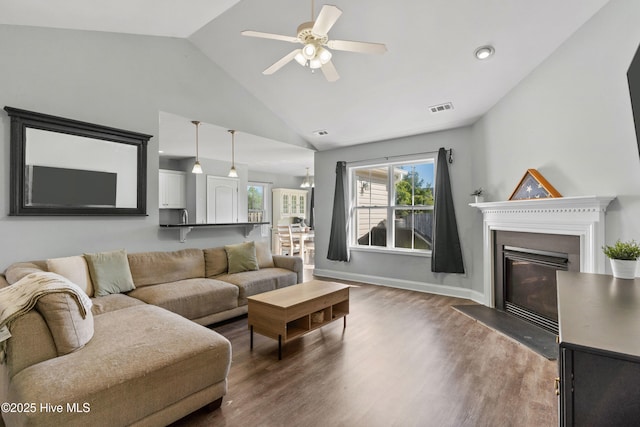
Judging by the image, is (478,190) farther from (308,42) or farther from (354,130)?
(308,42)

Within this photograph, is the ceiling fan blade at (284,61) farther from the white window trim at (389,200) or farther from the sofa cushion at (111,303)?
the white window trim at (389,200)

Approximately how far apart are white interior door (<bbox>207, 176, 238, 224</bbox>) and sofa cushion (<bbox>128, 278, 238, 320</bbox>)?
3.18 metres

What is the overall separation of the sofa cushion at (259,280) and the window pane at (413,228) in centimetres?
204

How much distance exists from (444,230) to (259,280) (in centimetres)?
278

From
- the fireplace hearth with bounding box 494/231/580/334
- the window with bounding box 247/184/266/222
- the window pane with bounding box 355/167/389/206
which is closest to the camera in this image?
the fireplace hearth with bounding box 494/231/580/334

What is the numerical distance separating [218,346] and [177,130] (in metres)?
3.50

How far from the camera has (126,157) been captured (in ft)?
11.1

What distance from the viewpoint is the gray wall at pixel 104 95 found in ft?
8.81

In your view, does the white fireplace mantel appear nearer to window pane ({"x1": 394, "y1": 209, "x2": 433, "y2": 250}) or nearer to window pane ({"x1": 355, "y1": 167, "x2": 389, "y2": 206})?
window pane ({"x1": 394, "y1": 209, "x2": 433, "y2": 250})

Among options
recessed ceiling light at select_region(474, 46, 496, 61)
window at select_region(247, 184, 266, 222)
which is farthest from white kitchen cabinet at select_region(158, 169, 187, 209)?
recessed ceiling light at select_region(474, 46, 496, 61)

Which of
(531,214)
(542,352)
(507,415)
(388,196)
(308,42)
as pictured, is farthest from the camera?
(388,196)

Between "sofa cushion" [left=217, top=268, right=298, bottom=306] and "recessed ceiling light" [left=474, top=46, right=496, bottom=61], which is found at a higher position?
"recessed ceiling light" [left=474, top=46, right=496, bottom=61]

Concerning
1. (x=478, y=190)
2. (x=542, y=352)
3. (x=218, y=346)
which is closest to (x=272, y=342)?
(x=218, y=346)

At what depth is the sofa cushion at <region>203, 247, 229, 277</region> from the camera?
3.93 m
